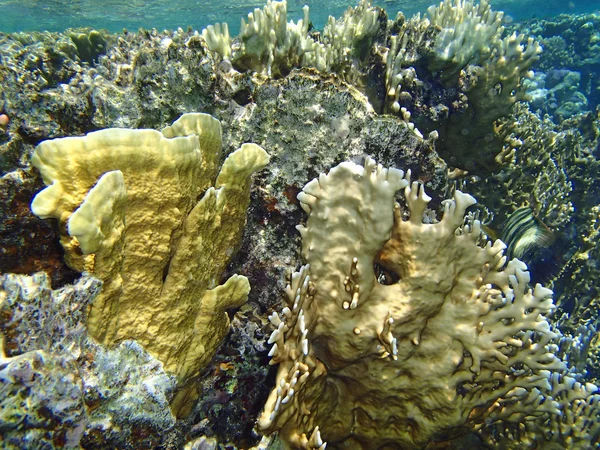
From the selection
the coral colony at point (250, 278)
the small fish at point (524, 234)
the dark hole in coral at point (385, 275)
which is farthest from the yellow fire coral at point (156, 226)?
the small fish at point (524, 234)

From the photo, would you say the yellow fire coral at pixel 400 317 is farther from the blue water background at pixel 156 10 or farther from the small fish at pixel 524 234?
the blue water background at pixel 156 10

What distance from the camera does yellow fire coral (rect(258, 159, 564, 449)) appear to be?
2074 mm

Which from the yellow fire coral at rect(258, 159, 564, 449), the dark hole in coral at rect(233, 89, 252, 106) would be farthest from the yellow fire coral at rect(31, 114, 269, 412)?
the dark hole in coral at rect(233, 89, 252, 106)

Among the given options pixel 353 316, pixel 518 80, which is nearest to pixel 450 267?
pixel 353 316

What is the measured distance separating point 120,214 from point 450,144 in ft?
13.5

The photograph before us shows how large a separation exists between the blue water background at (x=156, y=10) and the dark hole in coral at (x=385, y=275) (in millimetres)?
33881

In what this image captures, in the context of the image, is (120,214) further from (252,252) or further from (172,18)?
(172,18)

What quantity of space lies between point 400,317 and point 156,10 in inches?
1644

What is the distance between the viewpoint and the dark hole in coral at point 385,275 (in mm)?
2422

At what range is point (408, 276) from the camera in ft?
7.25

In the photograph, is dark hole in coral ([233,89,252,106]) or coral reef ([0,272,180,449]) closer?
coral reef ([0,272,180,449])

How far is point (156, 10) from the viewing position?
34344mm

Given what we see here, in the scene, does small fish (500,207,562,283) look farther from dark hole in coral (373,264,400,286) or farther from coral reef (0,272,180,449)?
coral reef (0,272,180,449)

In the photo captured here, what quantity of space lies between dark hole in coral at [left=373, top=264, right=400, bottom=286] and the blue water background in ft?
111
